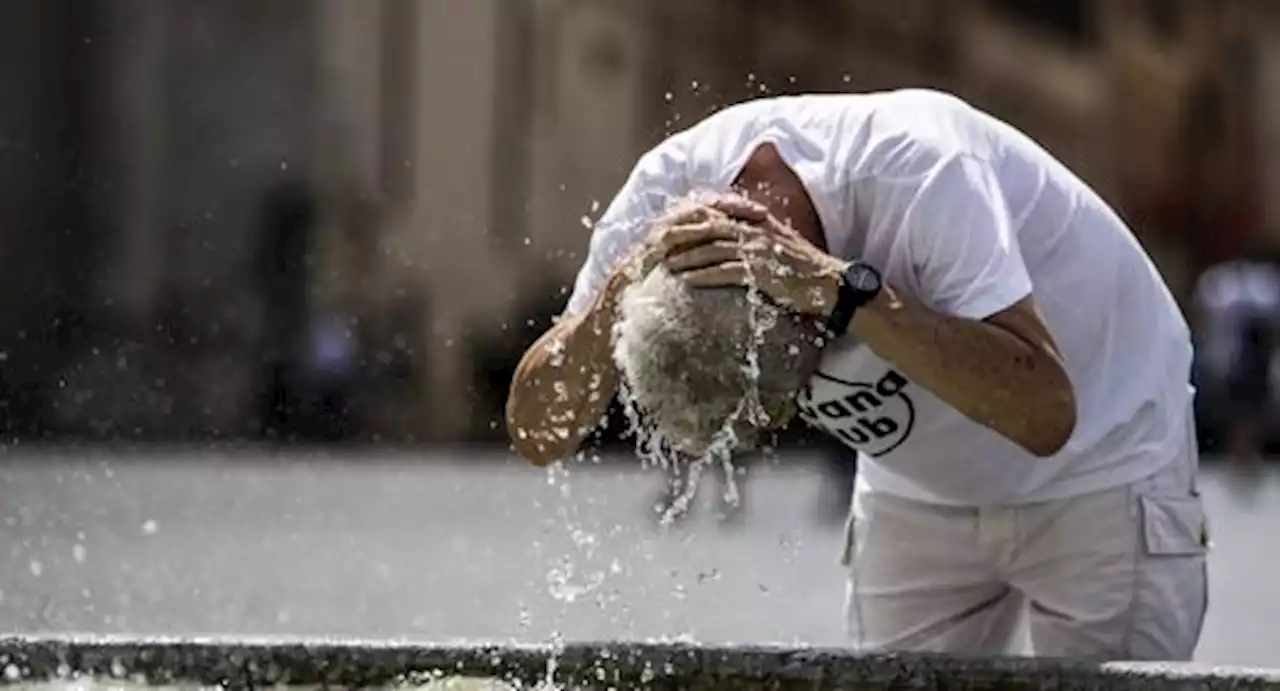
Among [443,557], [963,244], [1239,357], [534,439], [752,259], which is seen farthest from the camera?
[1239,357]

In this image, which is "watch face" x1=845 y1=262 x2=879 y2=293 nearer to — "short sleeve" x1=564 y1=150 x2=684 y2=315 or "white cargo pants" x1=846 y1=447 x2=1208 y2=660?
"short sleeve" x1=564 y1=150 x2=684 y2=315

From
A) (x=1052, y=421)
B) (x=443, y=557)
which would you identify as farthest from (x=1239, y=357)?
(x=1052, y=421)

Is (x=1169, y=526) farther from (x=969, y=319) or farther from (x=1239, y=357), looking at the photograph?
(x=1239, y=357)

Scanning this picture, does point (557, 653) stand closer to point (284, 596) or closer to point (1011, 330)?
point (1011, 330)

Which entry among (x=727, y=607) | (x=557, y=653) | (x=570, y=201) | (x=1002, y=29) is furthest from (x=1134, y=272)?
(x=1002, y=29)

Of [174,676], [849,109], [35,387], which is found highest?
[849,109]

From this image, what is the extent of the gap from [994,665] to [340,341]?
1312 cm

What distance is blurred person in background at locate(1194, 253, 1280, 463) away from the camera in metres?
12.7

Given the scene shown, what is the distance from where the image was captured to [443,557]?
31.5 feet

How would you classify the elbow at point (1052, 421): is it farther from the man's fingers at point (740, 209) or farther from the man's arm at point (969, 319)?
the man's fingers at point (740, 209)

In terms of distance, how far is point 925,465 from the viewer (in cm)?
358

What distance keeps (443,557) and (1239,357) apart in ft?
15.0

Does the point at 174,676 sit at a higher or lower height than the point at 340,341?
higher

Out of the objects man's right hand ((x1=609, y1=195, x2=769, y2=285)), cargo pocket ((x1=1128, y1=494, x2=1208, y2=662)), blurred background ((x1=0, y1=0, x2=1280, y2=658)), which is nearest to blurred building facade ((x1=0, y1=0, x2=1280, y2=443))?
blurred background ((x1=0, y1=0, x2=1280, y2=658))
